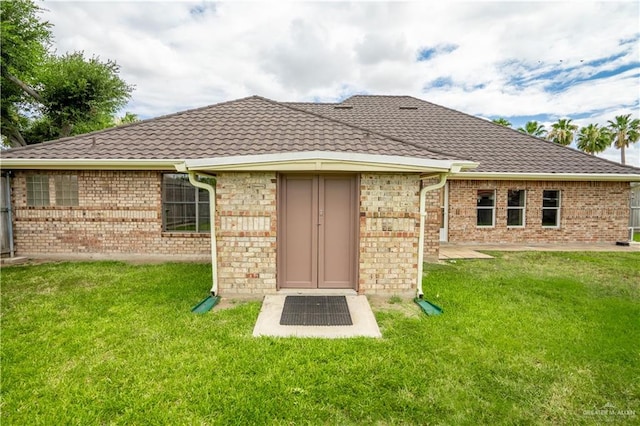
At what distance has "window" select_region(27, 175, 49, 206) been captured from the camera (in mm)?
7629

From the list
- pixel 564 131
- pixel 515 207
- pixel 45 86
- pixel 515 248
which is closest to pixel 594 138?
pixel 564 131

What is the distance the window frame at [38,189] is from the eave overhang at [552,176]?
1175cm

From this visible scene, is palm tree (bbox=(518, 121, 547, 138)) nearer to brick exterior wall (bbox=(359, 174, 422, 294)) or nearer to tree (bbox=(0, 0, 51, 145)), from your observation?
brick exterior wall (bbox=(359, 174, 422, 294))

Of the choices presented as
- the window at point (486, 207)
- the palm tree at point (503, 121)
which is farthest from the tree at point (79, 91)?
the palm tree at point (503, 121)

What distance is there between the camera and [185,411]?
7.67ft

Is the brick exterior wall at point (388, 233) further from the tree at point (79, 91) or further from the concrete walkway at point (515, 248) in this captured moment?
the tree at point (79, 91)

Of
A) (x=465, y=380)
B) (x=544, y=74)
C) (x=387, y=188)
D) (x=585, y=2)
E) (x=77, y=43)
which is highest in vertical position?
(x=77, y=43)

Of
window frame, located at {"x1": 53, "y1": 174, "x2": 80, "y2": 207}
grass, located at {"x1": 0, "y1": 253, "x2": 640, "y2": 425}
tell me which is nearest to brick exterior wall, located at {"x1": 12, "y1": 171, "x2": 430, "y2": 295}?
grass, located at {"x1": 0, "y1": 253, "x2": 640, "y2": 425}

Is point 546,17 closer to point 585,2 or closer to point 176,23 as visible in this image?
point 585,2

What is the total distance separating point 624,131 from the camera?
88.7 feet

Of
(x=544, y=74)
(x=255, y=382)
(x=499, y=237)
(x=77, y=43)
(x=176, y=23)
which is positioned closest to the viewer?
(x=255, y=382)

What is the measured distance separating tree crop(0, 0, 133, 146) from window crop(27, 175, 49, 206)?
1060 centimetres

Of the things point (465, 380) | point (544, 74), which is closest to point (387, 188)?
point (465, 380)

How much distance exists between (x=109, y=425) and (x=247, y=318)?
1.93 m
